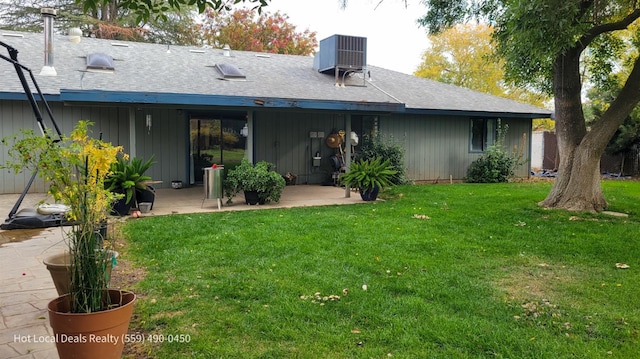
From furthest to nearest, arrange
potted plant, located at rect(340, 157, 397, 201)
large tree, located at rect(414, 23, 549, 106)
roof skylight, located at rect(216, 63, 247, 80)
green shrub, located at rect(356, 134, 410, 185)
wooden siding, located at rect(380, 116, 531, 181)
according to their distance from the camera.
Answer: large tree, located at rect(414, 23, 549, 106)
wooden siding, located at rect(380, 116, 531, 181)
green shrub, located at rect(356, 134, 410, 185)
roof skylight, located at rect(216, 63, 247, 80)
potted plant, located at rect(340, 157, 397, 201)

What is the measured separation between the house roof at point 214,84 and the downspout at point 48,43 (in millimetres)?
201

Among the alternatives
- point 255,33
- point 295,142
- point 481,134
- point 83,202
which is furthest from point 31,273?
point 255,33

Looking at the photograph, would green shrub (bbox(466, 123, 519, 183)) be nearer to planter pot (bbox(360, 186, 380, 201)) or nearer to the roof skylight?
planter pot (bbox(360, 186, 380, 201))

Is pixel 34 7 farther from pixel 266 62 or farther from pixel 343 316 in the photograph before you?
pixel 343 316

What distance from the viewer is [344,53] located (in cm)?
1307

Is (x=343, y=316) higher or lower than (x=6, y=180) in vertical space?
lower

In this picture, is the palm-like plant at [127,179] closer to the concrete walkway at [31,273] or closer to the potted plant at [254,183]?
the concrete walkway at [31,273]

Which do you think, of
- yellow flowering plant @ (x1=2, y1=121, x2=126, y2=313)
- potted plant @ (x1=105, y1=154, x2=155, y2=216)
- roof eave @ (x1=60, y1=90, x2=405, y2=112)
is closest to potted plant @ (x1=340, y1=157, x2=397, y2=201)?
roof eave @ (x1=60, y1=90, x2=405, y2=112)

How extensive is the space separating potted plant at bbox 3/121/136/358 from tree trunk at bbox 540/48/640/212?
25.3 feet

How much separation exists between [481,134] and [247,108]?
27.0 feet

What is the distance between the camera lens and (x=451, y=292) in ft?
13.3

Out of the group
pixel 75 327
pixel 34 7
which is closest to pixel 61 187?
pixel 75 327

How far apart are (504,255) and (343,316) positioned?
265 cm

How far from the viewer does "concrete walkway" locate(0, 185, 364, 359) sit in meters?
3.06
